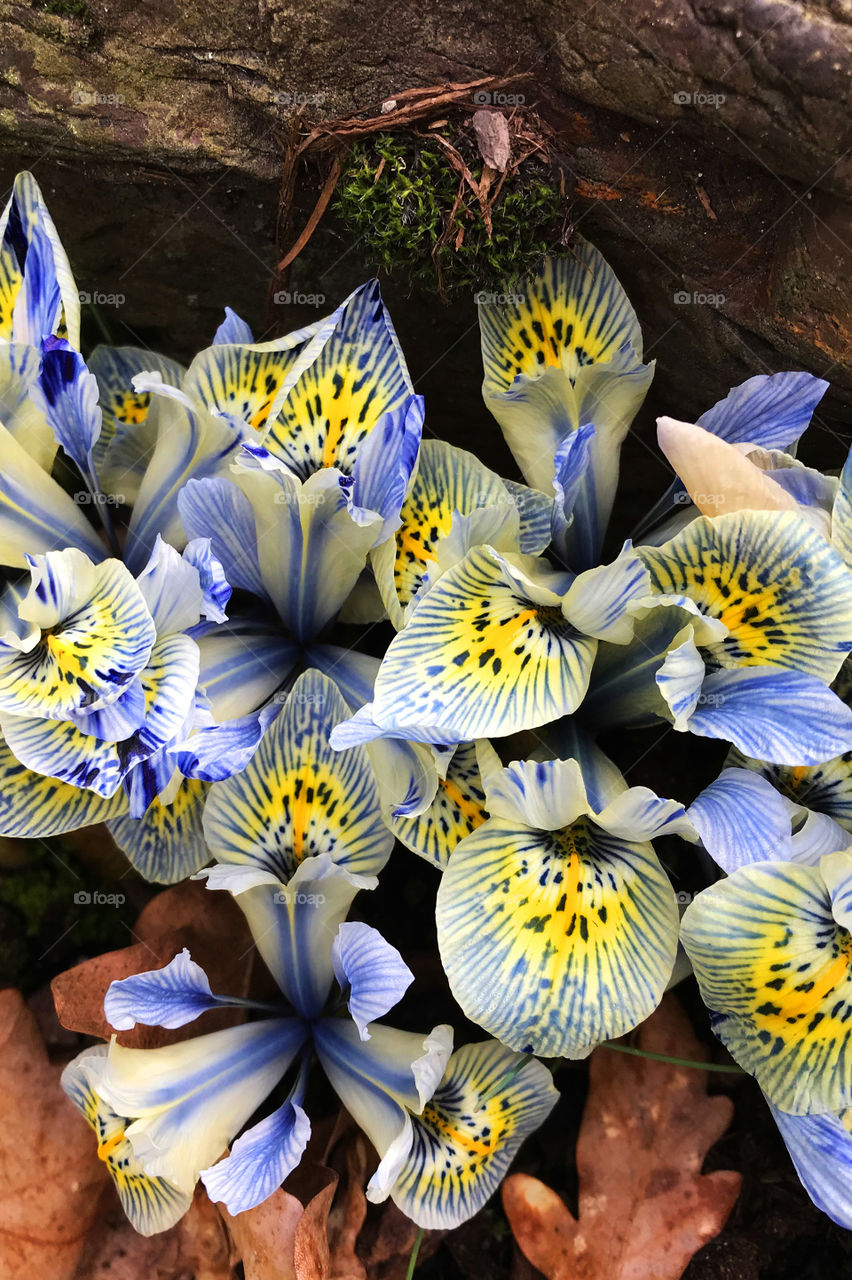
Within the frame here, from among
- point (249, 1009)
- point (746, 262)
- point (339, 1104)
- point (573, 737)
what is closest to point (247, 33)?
point (746, 262)

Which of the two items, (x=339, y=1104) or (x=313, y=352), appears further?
(x=339, y=1104)

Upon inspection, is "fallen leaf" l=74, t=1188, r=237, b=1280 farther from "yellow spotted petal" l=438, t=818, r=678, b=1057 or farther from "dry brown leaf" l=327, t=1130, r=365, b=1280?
"yellow spotted petal" l=438, t=818, r=678, b=1057

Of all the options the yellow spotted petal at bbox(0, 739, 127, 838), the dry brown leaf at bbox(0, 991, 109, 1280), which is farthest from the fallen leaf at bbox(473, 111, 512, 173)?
the dry brown leaf at bbox(0, 991, 109, 1280)

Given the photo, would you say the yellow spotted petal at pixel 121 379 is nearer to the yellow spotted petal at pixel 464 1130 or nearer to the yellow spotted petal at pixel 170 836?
the yellow spotted petal at pixel 170 836

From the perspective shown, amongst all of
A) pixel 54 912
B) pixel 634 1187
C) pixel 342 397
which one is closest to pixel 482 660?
pixel 342 397

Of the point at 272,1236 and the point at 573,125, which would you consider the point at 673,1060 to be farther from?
the point at 573,125

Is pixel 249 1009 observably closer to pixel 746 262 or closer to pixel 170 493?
pixel 170 493
